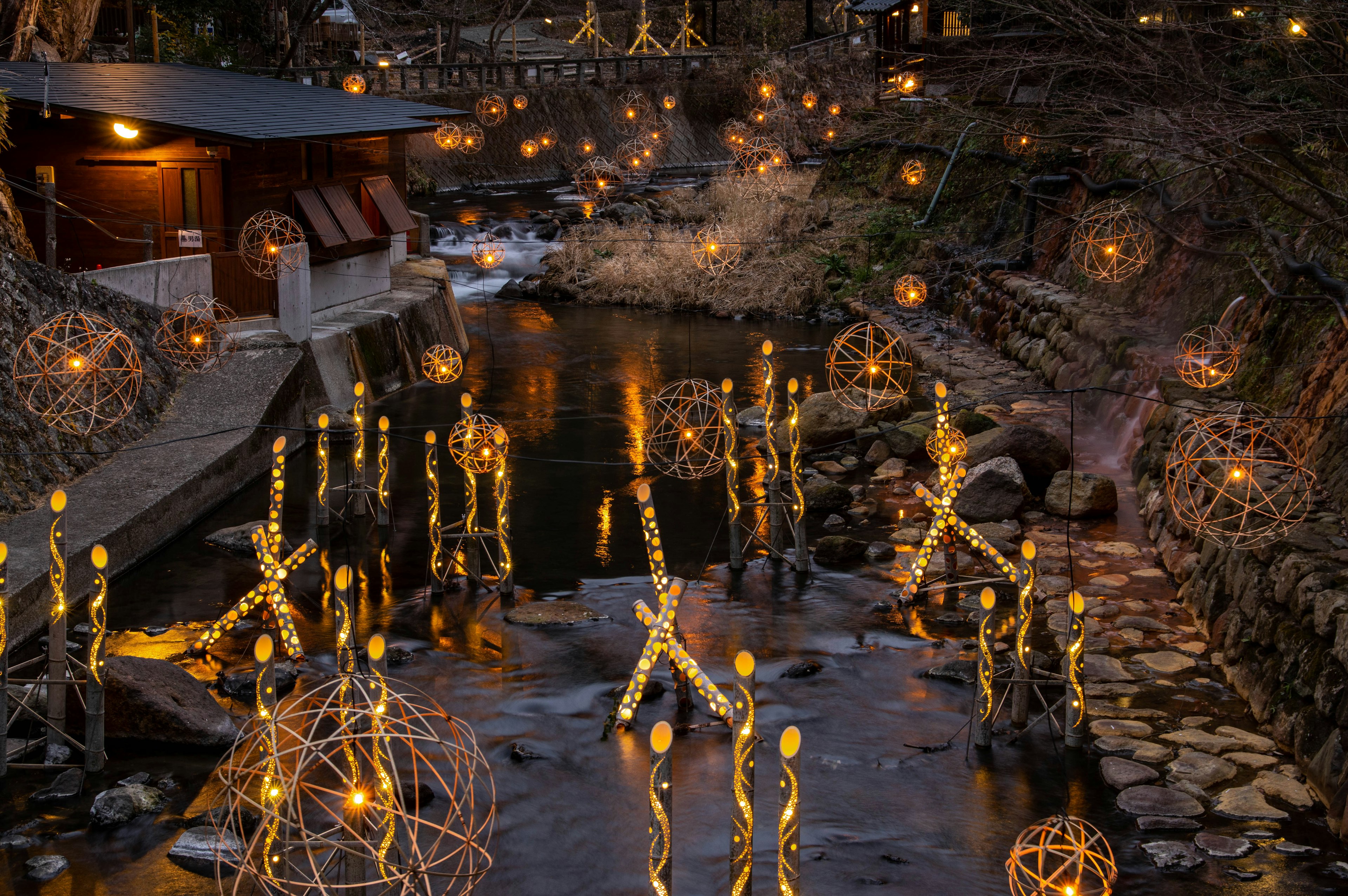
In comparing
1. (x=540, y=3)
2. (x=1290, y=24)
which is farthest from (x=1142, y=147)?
(x=540, y=3)

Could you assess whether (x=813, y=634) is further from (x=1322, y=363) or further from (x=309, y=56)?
(x=309, y=56)

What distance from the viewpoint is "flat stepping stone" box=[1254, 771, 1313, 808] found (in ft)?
29.4

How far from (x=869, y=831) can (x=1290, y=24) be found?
8.81 metres

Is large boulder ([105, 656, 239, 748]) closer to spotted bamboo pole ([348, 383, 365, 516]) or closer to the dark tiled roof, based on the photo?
spotted bamboo pole ([348, 383, 365, 516])

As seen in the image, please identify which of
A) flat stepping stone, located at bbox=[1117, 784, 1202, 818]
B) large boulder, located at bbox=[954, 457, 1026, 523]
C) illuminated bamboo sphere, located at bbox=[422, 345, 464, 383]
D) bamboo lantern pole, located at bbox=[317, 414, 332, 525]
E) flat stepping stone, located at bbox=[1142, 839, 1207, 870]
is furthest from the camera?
illuminated bamboo sphere, located at bbox=[422, 345, 464, 383]

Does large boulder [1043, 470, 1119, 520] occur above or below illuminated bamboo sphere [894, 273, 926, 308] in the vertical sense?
Result: below

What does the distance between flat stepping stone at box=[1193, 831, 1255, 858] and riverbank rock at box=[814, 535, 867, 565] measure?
6.60m

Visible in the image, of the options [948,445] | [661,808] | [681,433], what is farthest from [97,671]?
[948,445]

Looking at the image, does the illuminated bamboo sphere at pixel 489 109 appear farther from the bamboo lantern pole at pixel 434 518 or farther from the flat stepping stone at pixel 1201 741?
the flat stepping stone at pixel 1201 741

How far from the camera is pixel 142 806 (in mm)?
9352

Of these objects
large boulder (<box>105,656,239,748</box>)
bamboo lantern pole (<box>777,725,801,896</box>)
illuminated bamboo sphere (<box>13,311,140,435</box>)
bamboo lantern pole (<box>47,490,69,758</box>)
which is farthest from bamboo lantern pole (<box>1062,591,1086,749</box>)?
illuminated bamboo sphere (<box>13,311,140,435</box>)

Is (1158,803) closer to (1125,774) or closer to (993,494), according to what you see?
(1125,774)

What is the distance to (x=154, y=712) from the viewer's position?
1027 cm

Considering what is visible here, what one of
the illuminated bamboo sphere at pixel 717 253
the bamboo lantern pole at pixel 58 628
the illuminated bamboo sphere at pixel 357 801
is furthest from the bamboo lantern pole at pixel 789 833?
the illuminated bamboo sphere at pixel 717 253
